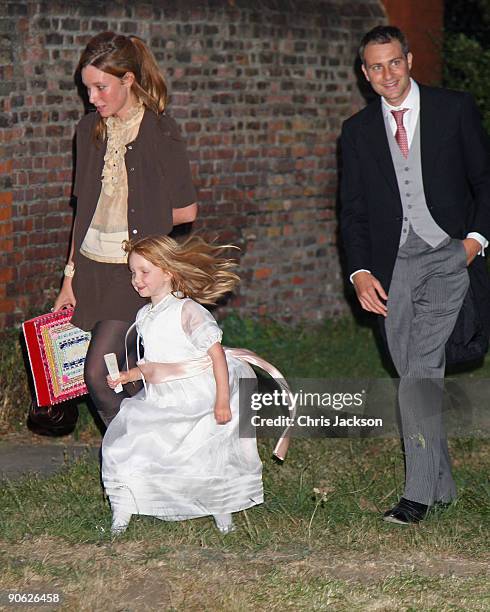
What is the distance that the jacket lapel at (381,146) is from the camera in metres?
5.80

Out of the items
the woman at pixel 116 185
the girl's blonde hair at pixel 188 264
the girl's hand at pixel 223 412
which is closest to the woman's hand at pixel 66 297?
the woman at pixel 116 185

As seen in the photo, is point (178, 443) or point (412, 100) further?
point (412, 100)

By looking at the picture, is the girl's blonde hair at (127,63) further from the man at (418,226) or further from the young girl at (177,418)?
the man at (418,226)

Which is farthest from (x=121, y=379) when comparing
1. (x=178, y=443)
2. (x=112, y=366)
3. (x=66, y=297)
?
(x=66, y=297)

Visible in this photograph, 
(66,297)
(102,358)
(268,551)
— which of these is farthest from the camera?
(66,297)

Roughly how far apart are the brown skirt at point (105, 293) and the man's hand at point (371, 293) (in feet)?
3.21

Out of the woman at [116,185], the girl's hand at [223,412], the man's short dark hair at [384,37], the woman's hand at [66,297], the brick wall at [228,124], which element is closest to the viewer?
the girl's hand at [223,412]

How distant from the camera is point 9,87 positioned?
25.8 ft

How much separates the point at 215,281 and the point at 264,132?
4.04 meters

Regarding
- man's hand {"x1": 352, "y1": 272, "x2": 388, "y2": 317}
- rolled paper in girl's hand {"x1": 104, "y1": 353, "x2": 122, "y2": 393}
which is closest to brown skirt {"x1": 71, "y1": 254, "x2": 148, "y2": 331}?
rolled paper in girl's hand {"x1": 104, "y1": 353, "x2": 122, "y2": 393}

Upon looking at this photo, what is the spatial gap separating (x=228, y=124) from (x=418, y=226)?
12.7 feet

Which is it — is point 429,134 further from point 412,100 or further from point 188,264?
point 188,264

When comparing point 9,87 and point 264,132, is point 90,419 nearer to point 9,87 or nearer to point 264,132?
point 9,87

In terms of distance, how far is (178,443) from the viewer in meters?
5.54
